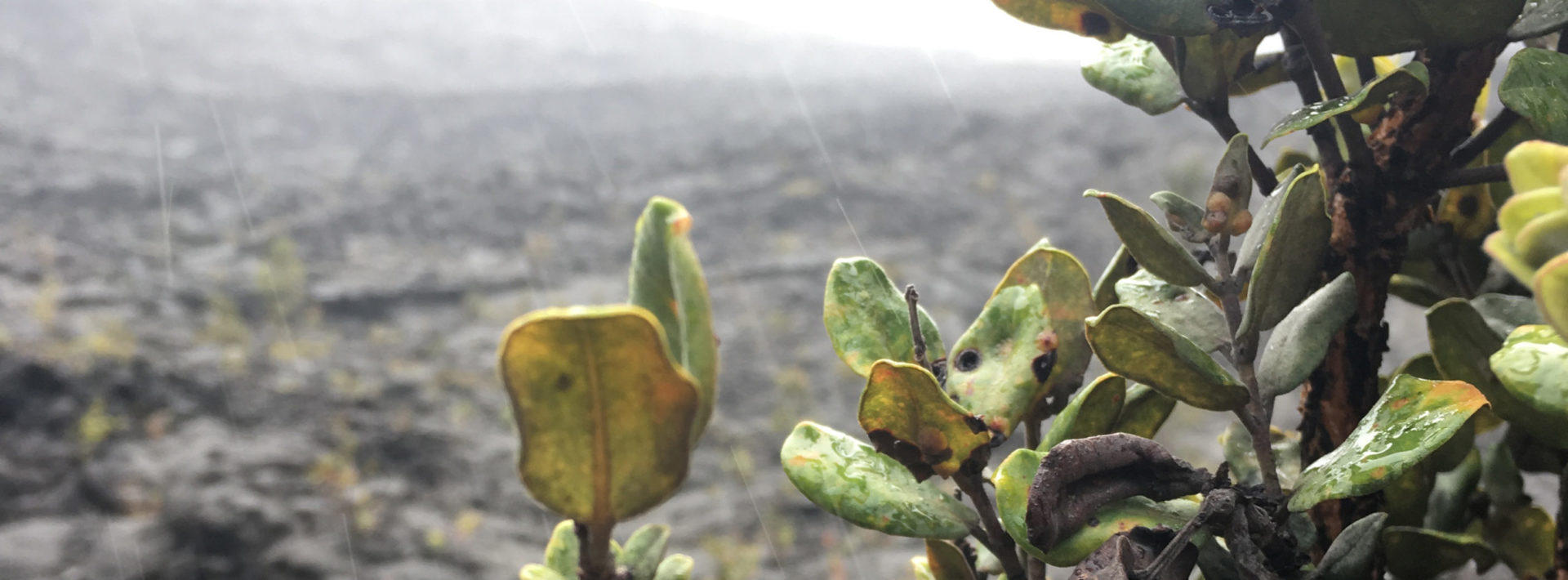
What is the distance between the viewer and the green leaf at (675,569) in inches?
16.3

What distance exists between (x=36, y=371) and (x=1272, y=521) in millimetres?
2386

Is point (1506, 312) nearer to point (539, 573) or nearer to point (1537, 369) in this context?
point (1537, 369)

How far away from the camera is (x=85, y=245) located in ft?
7.46

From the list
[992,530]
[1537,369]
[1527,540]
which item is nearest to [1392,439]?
[1537,369]

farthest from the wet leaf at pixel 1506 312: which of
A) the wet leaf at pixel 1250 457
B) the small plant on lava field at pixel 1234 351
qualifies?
the wet leaf at pixel 1250 457

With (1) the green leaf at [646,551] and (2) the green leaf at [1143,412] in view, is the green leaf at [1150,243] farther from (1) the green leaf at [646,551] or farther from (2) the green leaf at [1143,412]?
(1) the green leaf at [646,551]

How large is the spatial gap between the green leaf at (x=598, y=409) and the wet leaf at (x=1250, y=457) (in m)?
0.36

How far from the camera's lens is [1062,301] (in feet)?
1.40

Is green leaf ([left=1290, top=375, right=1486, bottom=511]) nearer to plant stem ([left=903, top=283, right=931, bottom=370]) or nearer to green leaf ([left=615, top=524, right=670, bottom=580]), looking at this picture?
plant stem ([left=903, top=283, right=931, bottom=370])

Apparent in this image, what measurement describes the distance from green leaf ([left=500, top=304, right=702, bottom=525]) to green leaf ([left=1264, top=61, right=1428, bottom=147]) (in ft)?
0.88

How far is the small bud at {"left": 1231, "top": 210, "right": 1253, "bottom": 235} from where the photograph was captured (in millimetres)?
401

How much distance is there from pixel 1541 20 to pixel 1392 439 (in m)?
0.21

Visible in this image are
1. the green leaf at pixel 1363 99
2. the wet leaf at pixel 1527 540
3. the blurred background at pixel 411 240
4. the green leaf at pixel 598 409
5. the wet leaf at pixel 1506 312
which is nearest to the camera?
the green leaf at pixel 598 409

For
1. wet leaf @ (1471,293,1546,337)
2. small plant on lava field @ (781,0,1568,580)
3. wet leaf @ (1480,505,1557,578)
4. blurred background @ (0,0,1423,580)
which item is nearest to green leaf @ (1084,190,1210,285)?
small plant on lava field @ (781,0,1568,580)
